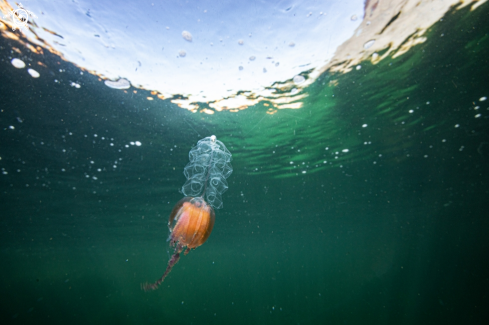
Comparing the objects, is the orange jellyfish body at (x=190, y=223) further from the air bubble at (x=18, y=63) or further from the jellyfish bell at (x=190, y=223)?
the air bubble at (x=18, y=63)

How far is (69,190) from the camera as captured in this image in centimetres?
1413

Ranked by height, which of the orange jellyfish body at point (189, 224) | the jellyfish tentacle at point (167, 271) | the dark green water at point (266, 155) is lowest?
the jellyfish tentacle at point (167, 271)

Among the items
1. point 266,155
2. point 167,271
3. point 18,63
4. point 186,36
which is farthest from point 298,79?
point 18,63

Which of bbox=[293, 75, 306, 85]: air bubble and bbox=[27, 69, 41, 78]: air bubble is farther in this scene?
bbox=[293, 75, 306, 85]: air bubble

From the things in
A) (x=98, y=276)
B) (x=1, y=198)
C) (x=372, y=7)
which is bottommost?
(x=98, y=276)

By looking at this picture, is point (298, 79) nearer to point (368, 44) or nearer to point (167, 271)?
point (368, 44)

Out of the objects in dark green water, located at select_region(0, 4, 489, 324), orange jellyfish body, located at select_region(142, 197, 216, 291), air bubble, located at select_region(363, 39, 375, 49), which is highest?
air bubble, located at select_region(363, 39, 375, 49)

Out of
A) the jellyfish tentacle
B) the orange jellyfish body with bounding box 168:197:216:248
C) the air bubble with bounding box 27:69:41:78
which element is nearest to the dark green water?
the air bubble with bounding box 27:69:41:78

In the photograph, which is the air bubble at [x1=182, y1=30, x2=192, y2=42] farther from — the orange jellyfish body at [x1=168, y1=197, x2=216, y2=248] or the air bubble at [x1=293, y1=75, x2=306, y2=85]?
the orange jellyfish body at [x1=168, y1=197, x2=216, y2=248]

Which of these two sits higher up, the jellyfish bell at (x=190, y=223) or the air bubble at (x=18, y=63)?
the air bubble at (x=18, y=63)

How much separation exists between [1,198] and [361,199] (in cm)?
2649

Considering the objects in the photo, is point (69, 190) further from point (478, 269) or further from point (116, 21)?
point (478, 269)

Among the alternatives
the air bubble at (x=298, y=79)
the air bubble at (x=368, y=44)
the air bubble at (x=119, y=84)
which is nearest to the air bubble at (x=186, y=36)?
the air bubble at (x=119, y=84)

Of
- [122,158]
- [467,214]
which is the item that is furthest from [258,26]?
[467,214]
